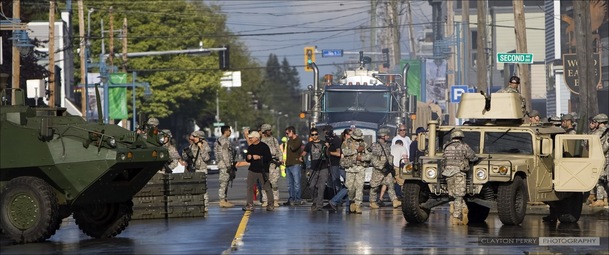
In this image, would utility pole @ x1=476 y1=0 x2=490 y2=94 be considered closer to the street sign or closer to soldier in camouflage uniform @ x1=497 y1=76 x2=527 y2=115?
soldier in camouflage uniform @ x1=497 y1=76 x2=527 y2=115

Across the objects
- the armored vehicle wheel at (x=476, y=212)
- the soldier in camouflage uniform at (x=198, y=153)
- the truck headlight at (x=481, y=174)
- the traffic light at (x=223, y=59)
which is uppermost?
the traffic light at (x=223, y=59)

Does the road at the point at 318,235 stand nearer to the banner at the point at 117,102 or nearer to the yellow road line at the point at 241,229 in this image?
the yellow road line at the point at 241,229

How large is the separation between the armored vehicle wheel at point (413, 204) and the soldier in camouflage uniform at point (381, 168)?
455cm

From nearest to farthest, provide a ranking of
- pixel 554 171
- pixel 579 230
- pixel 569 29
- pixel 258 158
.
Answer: pixel 579 230
pixel 554 171
pixel 258 158
pixel 569 29

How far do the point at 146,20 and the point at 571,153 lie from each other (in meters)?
73.3

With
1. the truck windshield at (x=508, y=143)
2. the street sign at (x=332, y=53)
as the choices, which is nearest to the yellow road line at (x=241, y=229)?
the truck windshield at (x=508, y=143)

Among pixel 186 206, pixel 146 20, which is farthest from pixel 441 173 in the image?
pixel 146 20

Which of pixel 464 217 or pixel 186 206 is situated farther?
pixel 186 206

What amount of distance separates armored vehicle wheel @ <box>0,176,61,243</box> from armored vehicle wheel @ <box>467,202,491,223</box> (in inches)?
311

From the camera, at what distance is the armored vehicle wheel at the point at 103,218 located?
2120cm

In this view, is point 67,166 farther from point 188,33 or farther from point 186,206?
point 188,33

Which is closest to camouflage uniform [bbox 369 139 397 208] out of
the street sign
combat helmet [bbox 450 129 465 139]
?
combat helmet [bbox 450 129 465 139]

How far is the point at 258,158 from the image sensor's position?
27.8 meters

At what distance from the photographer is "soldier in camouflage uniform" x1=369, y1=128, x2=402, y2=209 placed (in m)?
28.3
